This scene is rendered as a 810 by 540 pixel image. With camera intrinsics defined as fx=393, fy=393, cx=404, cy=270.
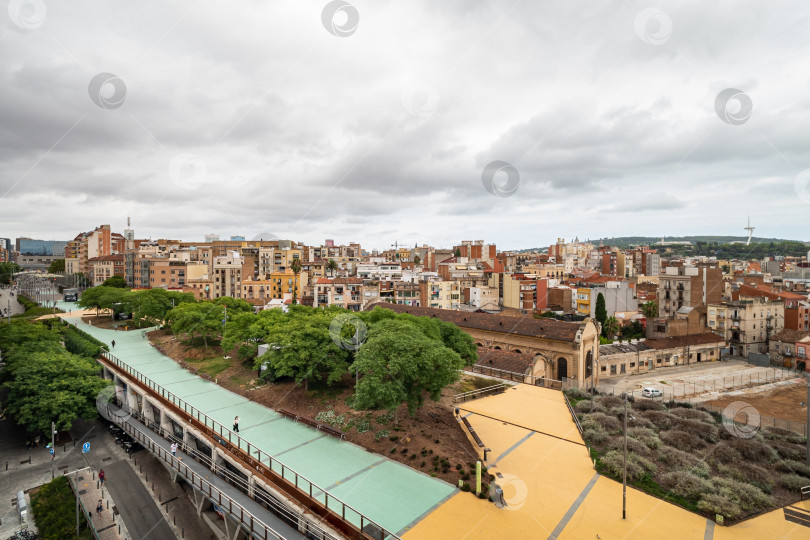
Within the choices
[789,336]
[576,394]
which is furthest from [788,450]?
[789,336]

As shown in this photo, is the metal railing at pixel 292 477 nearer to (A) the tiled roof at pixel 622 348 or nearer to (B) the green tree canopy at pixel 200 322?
(B) the green tree canopy at pixel 200 322

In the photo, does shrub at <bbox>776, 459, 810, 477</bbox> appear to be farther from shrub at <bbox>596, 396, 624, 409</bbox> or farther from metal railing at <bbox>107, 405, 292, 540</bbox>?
metal railing at <bbox>107, 405, 292, 540</bbox>

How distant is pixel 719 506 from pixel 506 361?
19932 millimetres

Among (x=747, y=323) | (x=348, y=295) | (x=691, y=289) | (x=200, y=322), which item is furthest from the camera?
(x=348, y=295)

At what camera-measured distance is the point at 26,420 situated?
1056 inches

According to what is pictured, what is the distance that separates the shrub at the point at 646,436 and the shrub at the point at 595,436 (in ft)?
5.27

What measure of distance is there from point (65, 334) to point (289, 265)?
6304 centimetres

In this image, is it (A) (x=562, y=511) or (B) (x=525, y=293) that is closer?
(A) (x=562, y=511)

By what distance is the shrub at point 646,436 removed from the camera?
65.5 ft

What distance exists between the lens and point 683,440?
2072 centimetres

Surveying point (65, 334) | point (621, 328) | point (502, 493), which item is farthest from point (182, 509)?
point (621, 328)

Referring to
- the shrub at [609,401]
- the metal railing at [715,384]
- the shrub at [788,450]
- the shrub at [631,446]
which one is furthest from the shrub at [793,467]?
the metal railing at [715,384]

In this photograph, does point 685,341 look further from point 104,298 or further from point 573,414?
point 104,298

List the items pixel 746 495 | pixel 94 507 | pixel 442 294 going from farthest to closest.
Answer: pixel 442 294
pixel 94 507
pixel 746 495
